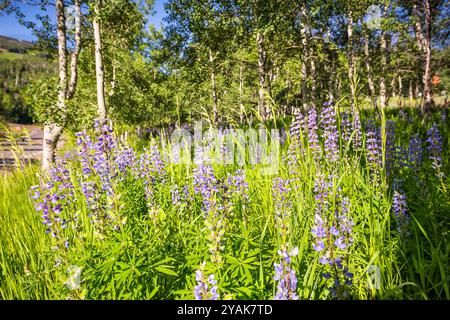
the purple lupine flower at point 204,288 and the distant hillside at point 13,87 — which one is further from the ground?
the distant hillside at point 13,87

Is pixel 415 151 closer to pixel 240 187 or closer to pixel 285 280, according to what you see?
pixel 240 187

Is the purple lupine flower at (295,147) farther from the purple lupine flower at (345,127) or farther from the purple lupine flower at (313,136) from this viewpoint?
the purple lupine flower at (345,127)

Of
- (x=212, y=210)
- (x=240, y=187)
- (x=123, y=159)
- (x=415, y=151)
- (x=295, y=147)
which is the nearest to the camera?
(x=212, y=210)

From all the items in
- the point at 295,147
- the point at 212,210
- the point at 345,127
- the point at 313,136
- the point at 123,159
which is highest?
the point at 345,127

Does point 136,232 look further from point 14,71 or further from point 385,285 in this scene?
point 14,71

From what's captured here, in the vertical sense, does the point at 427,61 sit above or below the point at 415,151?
above

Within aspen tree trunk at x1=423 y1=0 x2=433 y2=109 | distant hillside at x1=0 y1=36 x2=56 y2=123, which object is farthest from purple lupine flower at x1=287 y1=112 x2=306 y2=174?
distant hillside at x1=0 y1=36 x2=56 y2=123

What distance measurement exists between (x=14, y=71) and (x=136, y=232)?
23807cm

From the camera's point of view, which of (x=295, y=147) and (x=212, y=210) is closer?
(x=212, y=210)

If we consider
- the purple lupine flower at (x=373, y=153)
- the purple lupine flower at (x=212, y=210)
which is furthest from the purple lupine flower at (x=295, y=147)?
the purple lupine flower at (x=212, y=210)

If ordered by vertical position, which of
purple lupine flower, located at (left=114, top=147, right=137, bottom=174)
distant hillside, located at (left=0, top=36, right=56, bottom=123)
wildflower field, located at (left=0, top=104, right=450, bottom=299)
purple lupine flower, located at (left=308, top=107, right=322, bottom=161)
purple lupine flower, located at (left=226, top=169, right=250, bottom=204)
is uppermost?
distant hillside, located at (left=0, top=36, right=56, bottom=123)

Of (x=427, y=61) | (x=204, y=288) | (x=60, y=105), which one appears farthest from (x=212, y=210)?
(x=427, y=61)

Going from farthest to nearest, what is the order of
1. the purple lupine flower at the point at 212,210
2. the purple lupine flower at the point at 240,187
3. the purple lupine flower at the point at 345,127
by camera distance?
the purple lupine flower at the point at 345,127 → the purple lupine flower at the point at 240,187 → the purple lupine flower at the point at 212,210

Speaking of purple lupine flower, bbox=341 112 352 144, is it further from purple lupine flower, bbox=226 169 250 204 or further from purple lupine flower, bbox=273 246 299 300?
purple lupine flower, bbox=273 246 299 300
